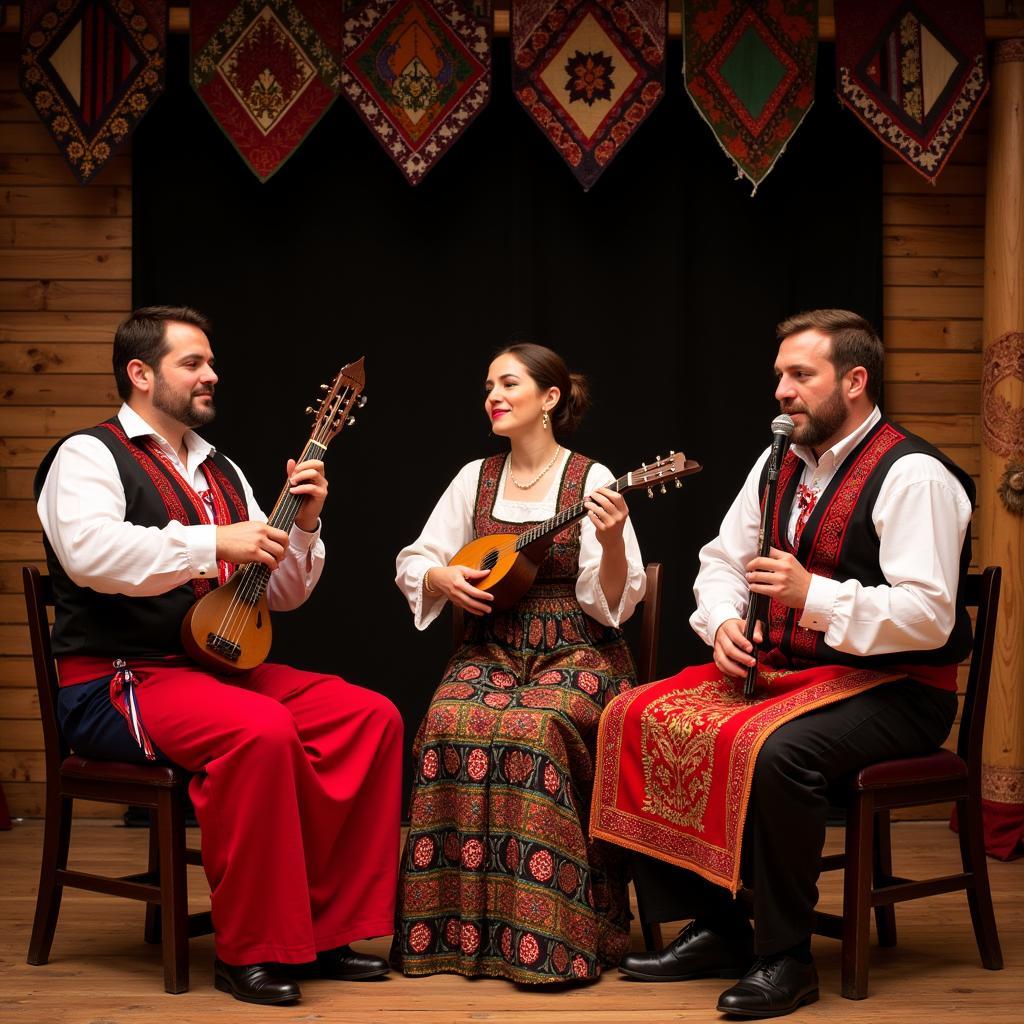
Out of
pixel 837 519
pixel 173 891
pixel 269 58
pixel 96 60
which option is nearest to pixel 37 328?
pixel 96 60

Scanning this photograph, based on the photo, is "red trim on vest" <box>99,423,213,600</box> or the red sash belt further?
"red trim on vest" <box>99,423,213,600</box>

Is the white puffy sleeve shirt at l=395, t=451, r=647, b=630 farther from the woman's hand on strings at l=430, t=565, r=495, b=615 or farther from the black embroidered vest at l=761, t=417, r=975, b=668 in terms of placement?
the black embroidered vest at l=761, t=417, r=975, b=668

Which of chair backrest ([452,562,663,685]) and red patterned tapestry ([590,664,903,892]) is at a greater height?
chair backrest ([452,562,663,685])

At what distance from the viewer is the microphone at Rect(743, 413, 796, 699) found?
9.28 ft

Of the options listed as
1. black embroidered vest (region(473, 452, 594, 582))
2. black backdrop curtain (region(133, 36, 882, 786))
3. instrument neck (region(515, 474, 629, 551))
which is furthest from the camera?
black backdrop curtain (region(133, 36, 882, 786))

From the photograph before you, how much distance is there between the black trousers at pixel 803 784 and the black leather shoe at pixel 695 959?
0.67 feet

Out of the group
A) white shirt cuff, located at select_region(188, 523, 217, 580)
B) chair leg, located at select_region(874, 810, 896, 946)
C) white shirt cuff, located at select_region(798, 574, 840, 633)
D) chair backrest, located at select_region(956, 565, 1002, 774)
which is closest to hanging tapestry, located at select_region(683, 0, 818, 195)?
chair backrest, located at select_region(956, 565, 1002, 774)

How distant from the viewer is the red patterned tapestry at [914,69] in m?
4.23

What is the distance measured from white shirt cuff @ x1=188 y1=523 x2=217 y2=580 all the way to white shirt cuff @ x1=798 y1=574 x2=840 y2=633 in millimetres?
1303

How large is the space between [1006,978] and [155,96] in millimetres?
3471

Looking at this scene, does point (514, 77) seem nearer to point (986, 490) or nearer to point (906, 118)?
point (906, 118)

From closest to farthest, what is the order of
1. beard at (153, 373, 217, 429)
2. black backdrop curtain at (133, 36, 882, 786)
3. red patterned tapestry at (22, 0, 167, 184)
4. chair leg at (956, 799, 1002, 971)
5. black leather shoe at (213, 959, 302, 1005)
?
black leather shoe at (213, 959, 302, 1005) → chair leg at (956, 799, 1002, 971) → beard at (153, 373, 217, 429) → red patterned tapestry at (22, 0, 167, 184) → black backdrop curtain at (133, 36, 882, 786)

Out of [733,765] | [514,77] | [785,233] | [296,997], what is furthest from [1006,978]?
[514,77]

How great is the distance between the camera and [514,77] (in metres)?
4.22
